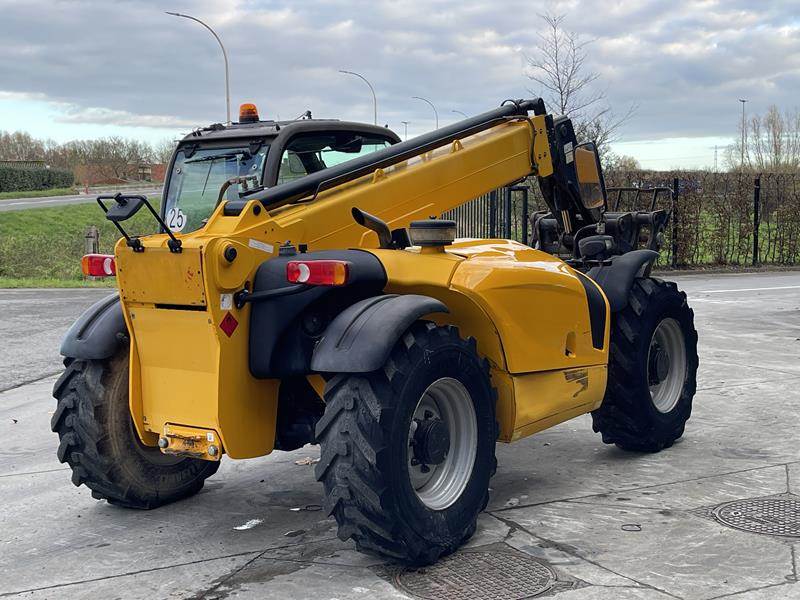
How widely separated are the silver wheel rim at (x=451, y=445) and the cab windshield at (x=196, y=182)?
3.85m

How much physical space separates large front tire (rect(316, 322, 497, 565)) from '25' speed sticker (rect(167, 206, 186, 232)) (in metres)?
4.02

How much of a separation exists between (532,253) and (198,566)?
103 inches

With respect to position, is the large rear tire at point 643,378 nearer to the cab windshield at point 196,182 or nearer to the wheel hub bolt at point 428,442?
the wheel hub bolt at point 428,442

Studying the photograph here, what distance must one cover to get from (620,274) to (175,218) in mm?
3807

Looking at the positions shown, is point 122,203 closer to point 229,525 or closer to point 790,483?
point 229,525

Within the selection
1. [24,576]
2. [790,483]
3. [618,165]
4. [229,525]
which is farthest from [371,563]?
[618,165]

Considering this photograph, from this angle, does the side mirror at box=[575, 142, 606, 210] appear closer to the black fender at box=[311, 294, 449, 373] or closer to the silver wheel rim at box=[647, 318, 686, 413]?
the silver wheel rim at box=[647, 318, 686, 413]

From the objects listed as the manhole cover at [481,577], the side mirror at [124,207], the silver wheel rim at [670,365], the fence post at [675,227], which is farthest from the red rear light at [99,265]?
the fence post at [675,227]

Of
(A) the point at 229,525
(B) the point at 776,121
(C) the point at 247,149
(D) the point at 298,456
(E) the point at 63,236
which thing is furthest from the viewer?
(B) the point at 776,121

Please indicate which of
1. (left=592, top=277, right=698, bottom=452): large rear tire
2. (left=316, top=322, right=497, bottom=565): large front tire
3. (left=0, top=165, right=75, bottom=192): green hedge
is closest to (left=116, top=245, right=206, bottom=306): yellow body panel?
(left=316, top=322, right=497, bottom=565): large front tire

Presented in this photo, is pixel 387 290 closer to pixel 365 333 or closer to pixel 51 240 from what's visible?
pixel 365 333

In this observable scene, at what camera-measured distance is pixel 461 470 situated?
478 centimetres

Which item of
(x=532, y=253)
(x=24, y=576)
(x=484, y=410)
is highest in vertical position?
(x=532, y=253)

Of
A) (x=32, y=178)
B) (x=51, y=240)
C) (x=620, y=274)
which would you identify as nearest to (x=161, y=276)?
(x=620, y=274)
